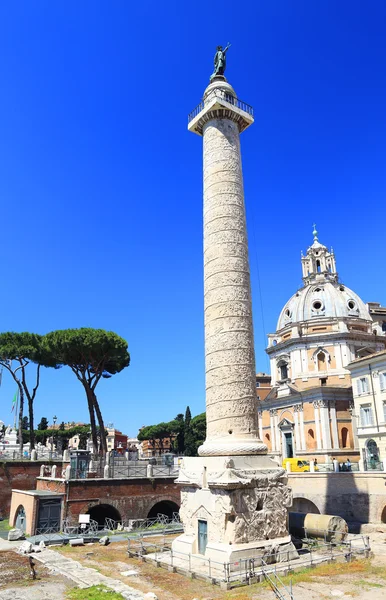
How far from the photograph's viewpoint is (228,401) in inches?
615

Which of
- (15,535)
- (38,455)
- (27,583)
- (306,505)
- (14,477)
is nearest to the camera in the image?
(27,583)

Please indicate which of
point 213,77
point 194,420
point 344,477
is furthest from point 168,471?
point 194,420

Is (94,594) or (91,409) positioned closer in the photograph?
(94,594)

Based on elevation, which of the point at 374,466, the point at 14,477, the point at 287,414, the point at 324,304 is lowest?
the point at 14,477

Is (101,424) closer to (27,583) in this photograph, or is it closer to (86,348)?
(86,348)

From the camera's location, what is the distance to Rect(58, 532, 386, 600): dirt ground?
1150cm

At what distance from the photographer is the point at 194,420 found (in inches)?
2677

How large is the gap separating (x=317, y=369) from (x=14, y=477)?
2566cm

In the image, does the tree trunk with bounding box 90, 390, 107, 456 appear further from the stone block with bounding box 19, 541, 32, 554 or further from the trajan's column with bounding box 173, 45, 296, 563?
the trajan's column with bounding box 173, 45, 296, 563

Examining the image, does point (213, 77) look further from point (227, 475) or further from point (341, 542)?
point (341, 542)

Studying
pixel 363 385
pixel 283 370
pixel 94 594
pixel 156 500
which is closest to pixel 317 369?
pixel 283 370

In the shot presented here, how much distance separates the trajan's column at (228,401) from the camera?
14.2 m

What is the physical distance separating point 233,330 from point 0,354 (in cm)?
2730

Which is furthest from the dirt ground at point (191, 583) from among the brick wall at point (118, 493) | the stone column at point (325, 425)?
the stone column at point (325, 425)
